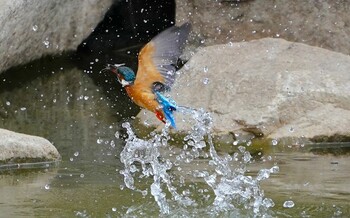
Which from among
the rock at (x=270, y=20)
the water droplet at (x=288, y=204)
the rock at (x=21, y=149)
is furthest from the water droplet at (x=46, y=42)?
the water droplet at (x=288, y=204)

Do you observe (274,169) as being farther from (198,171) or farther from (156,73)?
(156,73)

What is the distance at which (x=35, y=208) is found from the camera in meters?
5.10

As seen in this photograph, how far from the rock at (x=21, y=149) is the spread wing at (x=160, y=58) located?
1190mm

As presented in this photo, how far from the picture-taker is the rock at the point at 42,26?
9.00 m

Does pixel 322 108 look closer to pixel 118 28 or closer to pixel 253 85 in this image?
pixel 253 85

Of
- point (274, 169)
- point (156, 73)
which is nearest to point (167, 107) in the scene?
point (156, 73)

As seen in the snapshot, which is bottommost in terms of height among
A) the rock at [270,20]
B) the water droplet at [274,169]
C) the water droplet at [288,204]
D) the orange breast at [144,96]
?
the rock at [270,20]

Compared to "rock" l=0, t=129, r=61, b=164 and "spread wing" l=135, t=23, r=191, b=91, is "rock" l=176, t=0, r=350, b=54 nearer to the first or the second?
"rock" l=0, t=129, r=61, b=164

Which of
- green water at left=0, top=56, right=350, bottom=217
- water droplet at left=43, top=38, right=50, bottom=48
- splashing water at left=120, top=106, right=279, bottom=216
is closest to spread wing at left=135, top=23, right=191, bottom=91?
splashing water at left=120, top=106, right=279, bottom=216

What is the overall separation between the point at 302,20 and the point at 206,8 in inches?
37.4

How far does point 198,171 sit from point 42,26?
3878 millimetres

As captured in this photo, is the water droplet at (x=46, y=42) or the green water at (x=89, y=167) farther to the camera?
the water droplet at (x=46, y=42)

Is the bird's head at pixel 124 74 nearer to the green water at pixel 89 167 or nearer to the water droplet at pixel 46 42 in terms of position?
the green water at pixel 89 167

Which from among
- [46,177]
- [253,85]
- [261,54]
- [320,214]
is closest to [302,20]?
[261,54]
